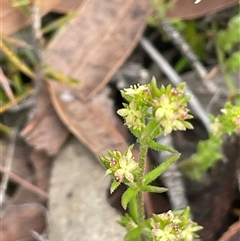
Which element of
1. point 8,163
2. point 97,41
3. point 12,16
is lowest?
point 8,163

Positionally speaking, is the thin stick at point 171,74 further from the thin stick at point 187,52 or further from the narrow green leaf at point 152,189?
the narrow green leaf at point 152,189

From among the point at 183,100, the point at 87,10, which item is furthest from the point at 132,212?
the point at 87,10

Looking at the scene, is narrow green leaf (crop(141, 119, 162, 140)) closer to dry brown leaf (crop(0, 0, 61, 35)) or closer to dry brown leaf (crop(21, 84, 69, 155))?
dry brown leaf (crop(21, 84, 69, 155))

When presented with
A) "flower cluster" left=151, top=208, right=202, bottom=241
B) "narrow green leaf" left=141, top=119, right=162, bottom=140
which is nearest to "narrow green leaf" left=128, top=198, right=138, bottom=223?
"flower cluster" left=151, top=208, right=202, bottom=241

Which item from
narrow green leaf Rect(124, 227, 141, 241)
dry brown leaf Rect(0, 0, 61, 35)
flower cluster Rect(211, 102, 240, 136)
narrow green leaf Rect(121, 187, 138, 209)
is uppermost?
dry brown leaf Rect(0, 0, 61, 35)

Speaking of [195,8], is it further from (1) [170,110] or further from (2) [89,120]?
(1) [170,110]

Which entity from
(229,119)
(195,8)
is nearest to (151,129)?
(229,119)

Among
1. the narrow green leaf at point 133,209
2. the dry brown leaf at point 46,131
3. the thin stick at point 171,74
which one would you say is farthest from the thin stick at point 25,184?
the thin stick at point 171,74
